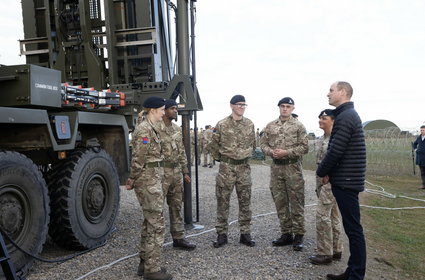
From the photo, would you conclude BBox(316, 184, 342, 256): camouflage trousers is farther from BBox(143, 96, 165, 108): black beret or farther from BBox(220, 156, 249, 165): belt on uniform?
BBox(143, 96, 165, 108): black beret

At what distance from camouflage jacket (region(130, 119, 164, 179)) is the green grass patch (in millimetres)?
3136

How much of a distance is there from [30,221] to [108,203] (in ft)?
4.63

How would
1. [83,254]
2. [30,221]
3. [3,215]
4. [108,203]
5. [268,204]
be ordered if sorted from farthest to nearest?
1. [268,204]
2. [108,203]
3. [83,254]
4. [30,221]
5. [3,215]

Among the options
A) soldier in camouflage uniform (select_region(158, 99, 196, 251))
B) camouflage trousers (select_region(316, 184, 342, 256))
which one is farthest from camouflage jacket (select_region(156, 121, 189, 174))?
camouflage trousers (select_region(316, 184, 342, 256))

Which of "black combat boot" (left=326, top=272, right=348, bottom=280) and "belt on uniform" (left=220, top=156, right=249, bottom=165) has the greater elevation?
"belt on uniform" (left=220, top=156, right=249, bottom=165)

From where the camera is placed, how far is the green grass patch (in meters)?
4.67

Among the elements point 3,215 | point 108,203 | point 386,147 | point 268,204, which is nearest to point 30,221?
point 3,215

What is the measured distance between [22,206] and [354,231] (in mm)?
3224

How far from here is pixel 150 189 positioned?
3.79 metres

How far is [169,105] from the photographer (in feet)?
15.9

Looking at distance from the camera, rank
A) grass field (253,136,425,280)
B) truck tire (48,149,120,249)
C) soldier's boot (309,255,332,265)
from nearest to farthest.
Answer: soldier's boot (309,255,332,265) → truck tire (48,149,120,249) → grass field (253,136,425,280)

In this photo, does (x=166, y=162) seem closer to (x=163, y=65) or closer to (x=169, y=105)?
(x=169, y=105)

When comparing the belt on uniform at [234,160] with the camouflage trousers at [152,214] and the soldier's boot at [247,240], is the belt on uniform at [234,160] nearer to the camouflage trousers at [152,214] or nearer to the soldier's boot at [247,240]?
the soldier's boot at [247,240]

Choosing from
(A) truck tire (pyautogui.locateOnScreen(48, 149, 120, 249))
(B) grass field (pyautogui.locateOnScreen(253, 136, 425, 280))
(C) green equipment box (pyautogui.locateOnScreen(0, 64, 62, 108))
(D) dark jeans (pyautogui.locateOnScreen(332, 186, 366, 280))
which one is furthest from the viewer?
(B) grass field (pyautogui.locateOnScreen(253, 136, 425, 280))
